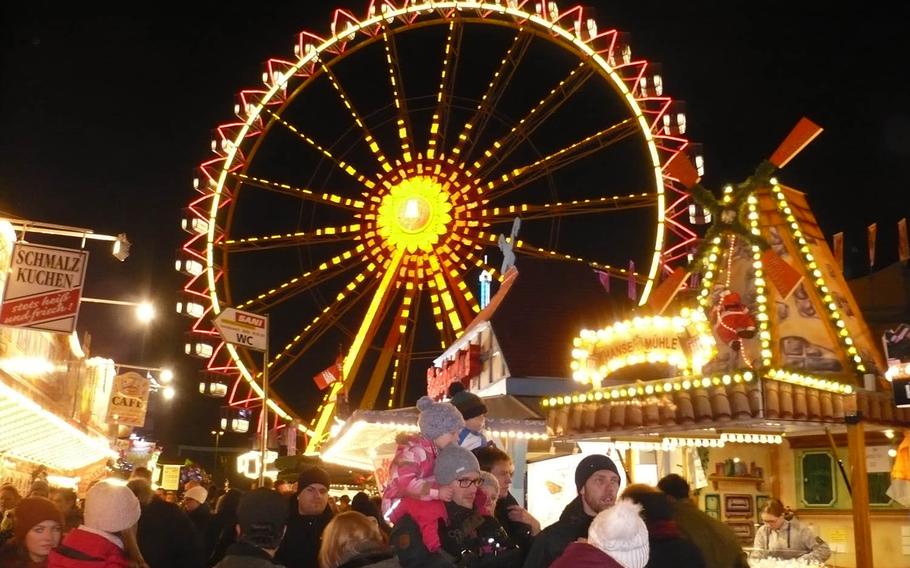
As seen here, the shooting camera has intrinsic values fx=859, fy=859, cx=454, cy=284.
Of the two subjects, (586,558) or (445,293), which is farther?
(445,293)

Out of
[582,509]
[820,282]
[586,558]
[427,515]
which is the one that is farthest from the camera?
[820,282]

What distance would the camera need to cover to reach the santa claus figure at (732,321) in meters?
9.57

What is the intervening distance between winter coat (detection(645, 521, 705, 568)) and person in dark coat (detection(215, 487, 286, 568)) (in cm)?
170

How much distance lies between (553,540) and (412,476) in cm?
74

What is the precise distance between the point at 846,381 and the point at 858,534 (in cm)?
170

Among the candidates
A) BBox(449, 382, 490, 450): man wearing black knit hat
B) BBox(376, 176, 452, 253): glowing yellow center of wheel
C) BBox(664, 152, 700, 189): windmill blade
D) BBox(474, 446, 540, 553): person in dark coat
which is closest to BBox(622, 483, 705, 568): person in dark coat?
BBox(474, 446, 540, 553): person in dark coat

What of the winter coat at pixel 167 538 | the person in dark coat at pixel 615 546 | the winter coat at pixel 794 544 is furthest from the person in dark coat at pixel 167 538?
the winter coat at pixel 794 544

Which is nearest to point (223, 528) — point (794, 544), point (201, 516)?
point (201, 516)

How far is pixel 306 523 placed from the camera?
5.72m

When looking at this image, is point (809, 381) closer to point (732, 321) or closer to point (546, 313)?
point (732, 321)

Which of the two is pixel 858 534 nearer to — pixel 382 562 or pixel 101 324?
pixel 382 562

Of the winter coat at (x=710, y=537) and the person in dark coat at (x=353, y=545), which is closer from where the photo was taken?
the person in dark coat at (x=353, y=545)

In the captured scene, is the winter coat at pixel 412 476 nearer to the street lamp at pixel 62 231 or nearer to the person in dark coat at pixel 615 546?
the person in dark coat at pixel 615 546

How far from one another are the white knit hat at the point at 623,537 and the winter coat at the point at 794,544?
6340mm
